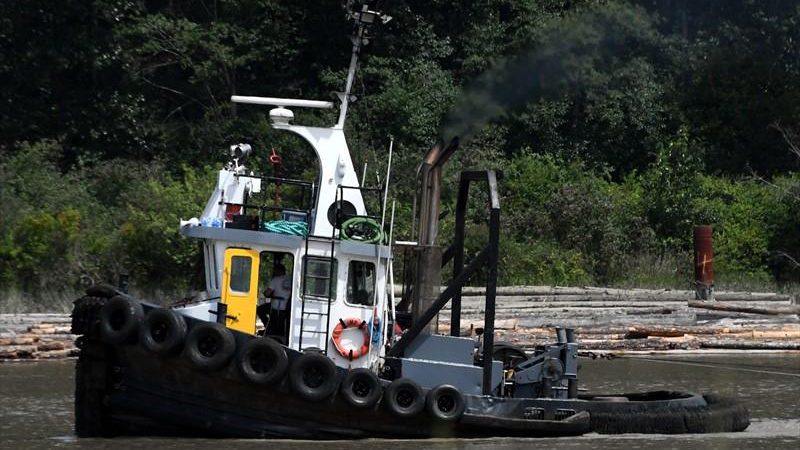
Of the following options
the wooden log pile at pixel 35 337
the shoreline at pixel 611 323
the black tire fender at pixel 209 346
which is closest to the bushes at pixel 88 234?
the shoreline at pixel 611 323

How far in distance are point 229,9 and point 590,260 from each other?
508 inches

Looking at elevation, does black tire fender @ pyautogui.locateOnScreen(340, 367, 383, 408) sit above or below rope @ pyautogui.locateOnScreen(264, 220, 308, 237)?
below

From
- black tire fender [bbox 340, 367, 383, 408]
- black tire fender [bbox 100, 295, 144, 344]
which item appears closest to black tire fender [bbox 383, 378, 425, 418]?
black tire fender [bbox 340, 367, 383, 408]

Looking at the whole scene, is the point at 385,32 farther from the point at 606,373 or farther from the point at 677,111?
the point at 606,373

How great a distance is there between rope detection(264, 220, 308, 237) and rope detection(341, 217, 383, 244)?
0.43 m

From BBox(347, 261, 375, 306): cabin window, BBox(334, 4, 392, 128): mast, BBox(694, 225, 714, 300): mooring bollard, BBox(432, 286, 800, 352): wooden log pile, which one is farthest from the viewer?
BBox(694, 225, 714, 300): mooring bollard

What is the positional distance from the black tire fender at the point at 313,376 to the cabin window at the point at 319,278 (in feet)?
2.58

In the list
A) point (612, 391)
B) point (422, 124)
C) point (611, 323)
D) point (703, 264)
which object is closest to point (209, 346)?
point (612, 391)

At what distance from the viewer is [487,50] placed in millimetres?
34531

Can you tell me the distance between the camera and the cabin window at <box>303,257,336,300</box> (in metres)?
16.4

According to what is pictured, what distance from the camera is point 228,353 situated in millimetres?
15781

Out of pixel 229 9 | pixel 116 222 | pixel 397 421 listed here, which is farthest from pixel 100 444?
pixel 229 9

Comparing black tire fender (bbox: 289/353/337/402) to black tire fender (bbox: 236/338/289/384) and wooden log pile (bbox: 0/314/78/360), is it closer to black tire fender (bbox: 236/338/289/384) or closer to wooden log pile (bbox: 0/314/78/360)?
black tire fender (bbox: 236/338/289/384)

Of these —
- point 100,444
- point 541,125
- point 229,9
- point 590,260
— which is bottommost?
point 100,444
